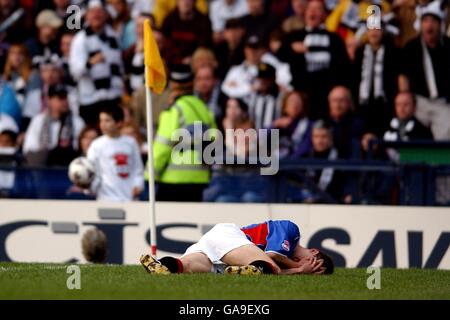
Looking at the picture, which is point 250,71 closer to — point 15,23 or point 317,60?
point 317,60

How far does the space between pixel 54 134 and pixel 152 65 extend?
20.4 feet

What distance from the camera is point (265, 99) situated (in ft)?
66.5

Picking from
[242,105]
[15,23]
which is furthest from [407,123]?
[15,23]

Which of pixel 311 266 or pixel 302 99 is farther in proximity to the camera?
pixel 302 99

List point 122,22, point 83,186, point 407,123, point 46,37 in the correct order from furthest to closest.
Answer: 1. point 46,37
2. point 122,22
3. point 407,123
4. point 83,186

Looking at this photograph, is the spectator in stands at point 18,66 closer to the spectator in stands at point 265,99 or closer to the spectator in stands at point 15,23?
the spectator in stands at point 15,23

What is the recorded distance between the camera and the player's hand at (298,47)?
2027 centimetres

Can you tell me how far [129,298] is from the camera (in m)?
11.0

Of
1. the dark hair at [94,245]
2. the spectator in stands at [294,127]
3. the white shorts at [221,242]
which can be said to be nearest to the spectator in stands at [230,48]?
the spectator in stands at [294,127]

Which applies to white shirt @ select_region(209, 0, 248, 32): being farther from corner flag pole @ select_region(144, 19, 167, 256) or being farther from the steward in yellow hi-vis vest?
corner flag pole @ select_region(144, 19, 167, 256)

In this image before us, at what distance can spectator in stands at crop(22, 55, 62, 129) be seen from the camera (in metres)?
21.6

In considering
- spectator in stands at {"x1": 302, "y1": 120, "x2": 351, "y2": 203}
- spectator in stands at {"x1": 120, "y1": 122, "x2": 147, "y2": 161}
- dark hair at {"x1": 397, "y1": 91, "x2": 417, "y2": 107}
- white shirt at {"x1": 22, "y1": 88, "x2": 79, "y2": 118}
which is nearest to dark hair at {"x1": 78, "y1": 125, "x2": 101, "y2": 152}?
spectator in stands at {"x1": 120, "y1": 122, "x2": 147, "y2": 161}

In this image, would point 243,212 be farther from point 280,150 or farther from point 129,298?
point 129,298
